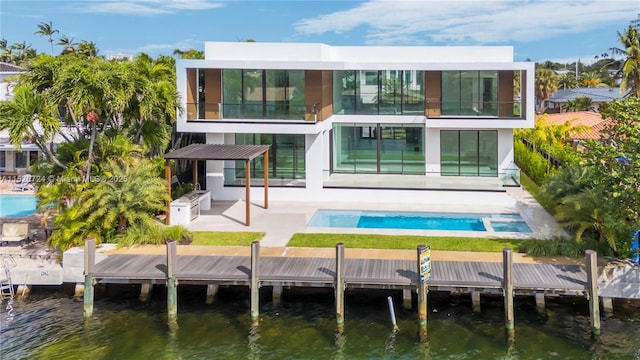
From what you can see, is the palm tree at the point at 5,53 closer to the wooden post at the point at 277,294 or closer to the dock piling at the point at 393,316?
the wooden post at the point at 277,294

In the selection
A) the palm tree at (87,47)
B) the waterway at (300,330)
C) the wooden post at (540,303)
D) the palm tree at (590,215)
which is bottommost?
the waterway at (300,330)

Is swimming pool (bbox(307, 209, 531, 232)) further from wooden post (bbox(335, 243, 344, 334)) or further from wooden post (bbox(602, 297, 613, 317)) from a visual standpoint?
wooden post (bbox(335, 243, 344, 334))

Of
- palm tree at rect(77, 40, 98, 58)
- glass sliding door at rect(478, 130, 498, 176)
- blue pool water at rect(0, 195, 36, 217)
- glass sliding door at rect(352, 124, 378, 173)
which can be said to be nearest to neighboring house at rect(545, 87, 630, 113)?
glass sliding door at rect(478, 130, 498, 176)

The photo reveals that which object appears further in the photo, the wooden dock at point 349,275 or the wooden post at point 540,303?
the wooden post at point 540,303

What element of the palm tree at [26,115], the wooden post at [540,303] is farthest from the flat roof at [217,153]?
the wooden post at [540,303]

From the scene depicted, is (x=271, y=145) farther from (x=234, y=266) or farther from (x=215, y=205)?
(x=234, y=266)

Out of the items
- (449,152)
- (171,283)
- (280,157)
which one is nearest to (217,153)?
(280,157)

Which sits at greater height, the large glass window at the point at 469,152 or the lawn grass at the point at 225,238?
the large glass window at the point at 469,152
